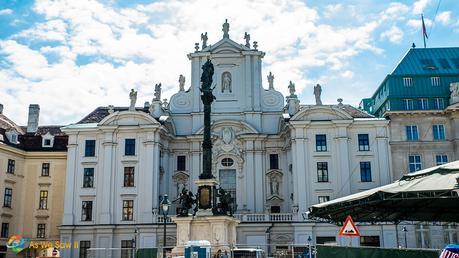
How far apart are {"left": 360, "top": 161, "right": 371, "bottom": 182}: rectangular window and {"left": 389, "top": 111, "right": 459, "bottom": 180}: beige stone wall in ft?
7.57

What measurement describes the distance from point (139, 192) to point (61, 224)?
301 inches

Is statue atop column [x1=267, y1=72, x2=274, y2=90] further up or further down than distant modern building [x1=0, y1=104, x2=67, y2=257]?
further up

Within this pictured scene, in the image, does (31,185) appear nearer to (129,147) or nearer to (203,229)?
(129,147)

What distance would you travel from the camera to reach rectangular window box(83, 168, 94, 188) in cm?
4647


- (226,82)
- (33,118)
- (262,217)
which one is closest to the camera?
(262,217)

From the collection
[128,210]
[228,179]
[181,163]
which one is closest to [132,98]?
[181,163]

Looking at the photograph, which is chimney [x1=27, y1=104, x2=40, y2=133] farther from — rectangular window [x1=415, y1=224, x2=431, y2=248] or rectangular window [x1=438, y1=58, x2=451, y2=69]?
rectangular window [x1=438, y1=58, x2=451, y2=69]

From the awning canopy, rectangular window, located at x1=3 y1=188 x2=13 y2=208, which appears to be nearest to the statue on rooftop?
rectangular window, located at x1=3 y1=188 x2=13 y2=208

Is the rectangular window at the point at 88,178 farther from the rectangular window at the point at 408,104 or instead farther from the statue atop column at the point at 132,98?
the rectangular window at the point at 408,104

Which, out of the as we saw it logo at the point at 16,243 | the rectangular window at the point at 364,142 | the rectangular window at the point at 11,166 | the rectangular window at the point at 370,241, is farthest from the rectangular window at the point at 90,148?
the rectangular window at the point at 370,241

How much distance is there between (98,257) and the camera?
1742 inches

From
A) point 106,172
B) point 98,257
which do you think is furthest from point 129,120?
point 98,257

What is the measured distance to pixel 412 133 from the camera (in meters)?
46.5

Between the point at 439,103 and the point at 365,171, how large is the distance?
8.89 metres
